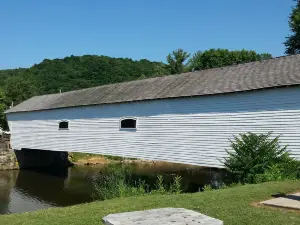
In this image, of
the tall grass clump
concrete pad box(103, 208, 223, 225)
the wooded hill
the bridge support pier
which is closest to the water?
the bridge support pier

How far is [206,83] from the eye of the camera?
599 inches

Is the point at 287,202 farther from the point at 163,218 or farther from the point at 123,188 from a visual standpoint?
the point at 123,188

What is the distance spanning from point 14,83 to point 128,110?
33636 millimetres

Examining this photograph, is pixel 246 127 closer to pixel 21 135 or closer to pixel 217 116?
pixel 217 116

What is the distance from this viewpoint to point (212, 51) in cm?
4581

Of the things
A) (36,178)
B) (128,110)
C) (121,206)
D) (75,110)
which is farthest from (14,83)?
(121,206)

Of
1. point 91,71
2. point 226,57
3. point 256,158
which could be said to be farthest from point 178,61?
point 256,158

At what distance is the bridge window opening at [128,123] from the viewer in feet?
56.3

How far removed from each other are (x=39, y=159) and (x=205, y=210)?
87.3 ft

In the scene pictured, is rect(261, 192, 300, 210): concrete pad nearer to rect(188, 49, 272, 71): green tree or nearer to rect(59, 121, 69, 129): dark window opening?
rect(59, 121, 69, 129): dark window opening

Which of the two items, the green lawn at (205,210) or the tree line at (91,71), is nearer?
the green lawn at (205,210)

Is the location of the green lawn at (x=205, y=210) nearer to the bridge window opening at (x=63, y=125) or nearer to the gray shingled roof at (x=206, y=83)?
the gray shingled roof at (x=206, y=83)

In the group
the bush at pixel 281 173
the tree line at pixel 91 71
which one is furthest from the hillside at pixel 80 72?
the bush at pixel 281 173

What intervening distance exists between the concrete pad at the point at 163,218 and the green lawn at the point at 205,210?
3.30ft
